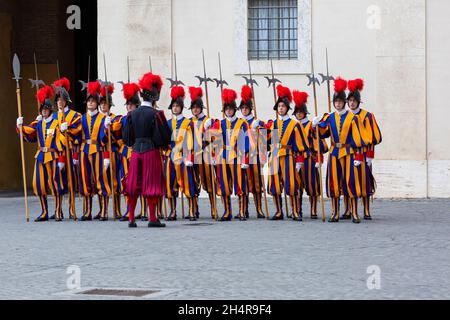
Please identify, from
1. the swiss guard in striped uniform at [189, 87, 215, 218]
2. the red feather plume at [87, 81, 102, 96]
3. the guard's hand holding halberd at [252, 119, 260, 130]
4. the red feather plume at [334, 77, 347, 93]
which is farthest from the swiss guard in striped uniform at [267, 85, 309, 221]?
the red feather plume at [87, 81, 102, 96]

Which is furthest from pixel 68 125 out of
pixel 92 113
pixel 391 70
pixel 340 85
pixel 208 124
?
pixel 391 70

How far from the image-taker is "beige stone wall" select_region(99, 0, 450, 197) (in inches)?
820

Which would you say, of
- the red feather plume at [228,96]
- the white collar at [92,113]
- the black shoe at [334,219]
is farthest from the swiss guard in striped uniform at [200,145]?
the black shoe at [334,219]

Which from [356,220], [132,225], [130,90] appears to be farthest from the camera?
[130,90]

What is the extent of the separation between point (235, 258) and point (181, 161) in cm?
573

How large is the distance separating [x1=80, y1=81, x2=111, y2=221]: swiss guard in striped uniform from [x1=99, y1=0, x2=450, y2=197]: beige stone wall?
5.44m

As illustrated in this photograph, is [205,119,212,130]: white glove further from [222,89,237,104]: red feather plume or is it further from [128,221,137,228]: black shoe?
[128,221,137,228]: black shoe

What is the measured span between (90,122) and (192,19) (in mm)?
6185

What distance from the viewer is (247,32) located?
2186cm

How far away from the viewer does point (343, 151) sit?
50.9 ft

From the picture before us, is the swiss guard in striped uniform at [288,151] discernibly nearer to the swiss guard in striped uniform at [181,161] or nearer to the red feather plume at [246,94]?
the red feather plume at [246,94]

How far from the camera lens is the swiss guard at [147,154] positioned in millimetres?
14828

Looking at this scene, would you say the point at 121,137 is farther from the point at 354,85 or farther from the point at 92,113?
the point at 354,85

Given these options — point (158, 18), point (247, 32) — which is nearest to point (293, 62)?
point (247, 32)
